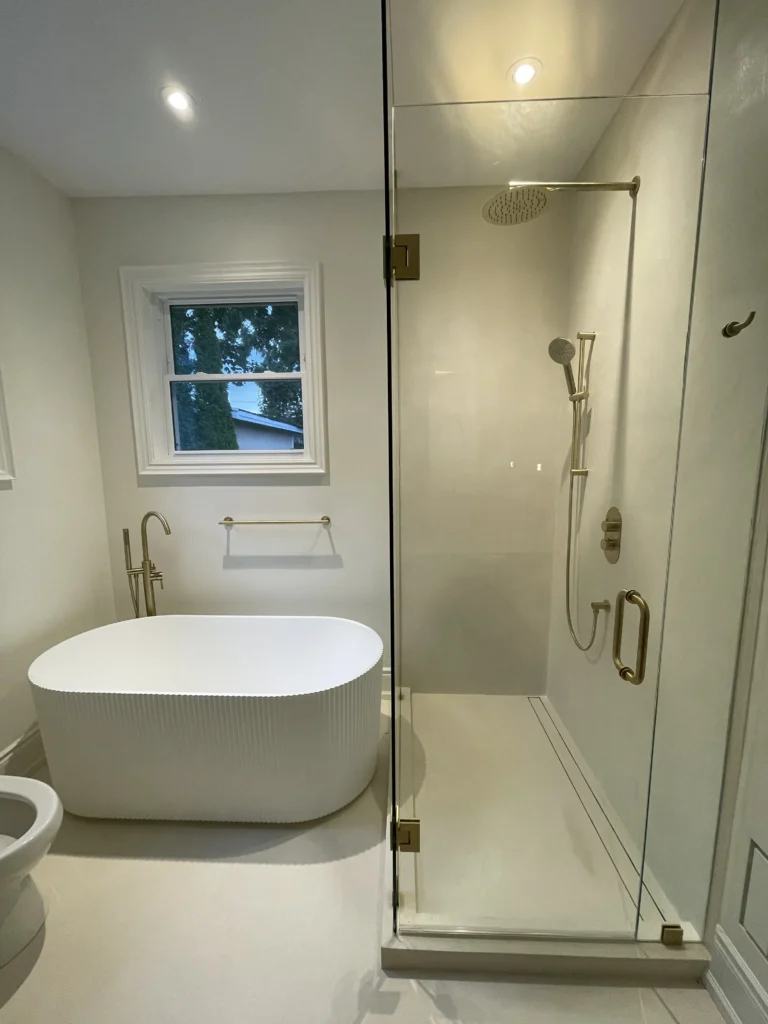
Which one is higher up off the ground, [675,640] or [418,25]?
[418,25]

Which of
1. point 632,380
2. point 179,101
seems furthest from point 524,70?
point 179,101

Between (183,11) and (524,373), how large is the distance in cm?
166

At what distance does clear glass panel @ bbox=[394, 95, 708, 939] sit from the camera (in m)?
1.32

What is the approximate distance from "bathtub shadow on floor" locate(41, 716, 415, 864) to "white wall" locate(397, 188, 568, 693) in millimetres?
760

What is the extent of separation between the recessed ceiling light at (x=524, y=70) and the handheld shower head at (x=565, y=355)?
34.6 inches

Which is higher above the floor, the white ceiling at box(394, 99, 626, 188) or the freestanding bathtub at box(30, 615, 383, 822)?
the white ceiling at box(394, 99, 626, 188)

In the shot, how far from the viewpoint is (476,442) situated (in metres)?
2.04

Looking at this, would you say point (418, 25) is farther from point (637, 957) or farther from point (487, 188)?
point (637, 957)

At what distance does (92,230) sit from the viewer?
2.17 metres

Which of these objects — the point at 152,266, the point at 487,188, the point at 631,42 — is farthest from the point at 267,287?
the point at 631,42

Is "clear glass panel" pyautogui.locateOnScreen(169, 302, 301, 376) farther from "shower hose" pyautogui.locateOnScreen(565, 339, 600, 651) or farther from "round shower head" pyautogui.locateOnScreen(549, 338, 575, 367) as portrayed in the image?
"shower hose" pyautogui.locateOnScreen(565, 339, 600, 651)

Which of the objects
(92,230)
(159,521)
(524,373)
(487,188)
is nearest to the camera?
(487,188)

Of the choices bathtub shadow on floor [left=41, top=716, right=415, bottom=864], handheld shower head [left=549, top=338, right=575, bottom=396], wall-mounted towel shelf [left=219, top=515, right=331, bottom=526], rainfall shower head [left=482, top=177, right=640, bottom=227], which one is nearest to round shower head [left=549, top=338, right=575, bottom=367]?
handheld shower head [left=549, top=338, right=575, bottom=396]

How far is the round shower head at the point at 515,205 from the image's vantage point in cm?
170
